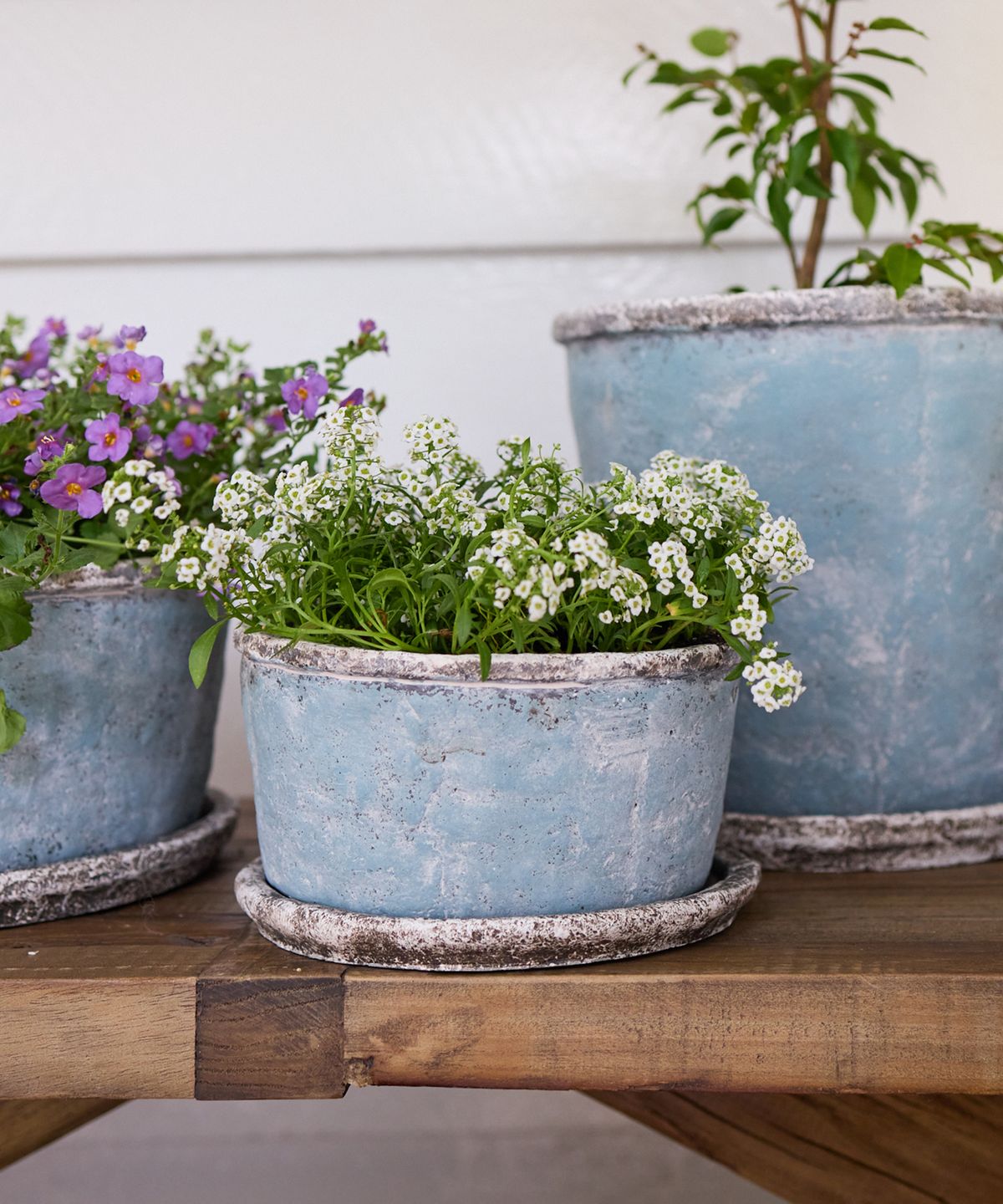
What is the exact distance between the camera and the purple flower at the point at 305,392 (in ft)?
2.65

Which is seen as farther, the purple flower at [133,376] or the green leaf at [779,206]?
the green leaf at [779,206]

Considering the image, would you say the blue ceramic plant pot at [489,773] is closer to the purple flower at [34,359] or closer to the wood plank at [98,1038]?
the wood plank at [98,1038]

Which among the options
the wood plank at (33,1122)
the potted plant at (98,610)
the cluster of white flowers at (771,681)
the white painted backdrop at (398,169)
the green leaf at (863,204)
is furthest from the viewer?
the white painted backdrop at (398,169)

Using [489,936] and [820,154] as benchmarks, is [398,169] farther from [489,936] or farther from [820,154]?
[489,936]

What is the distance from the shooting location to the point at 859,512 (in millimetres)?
878

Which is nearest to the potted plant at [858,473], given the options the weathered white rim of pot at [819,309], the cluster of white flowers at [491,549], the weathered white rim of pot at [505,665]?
the weathered white rim of pot at [819,309]

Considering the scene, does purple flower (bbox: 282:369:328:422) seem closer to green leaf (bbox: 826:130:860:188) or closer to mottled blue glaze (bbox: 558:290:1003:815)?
mottled blue glaze (bbox: 558:290:1003:815)

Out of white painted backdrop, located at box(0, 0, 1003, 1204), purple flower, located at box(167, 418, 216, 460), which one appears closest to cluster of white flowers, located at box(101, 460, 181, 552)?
purple flower, located at box(167, 418, 216, 460)

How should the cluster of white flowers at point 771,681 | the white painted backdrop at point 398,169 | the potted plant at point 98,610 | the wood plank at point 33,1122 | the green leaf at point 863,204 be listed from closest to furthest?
the cluster of white flowers at point 771,681, the potted plant at point 98,610, the wood plank at point 33,1122, the green leaf at point 863,204, the white painted backdrop at point 398,169

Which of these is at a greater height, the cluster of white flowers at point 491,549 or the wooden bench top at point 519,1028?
the cluster of white flowers at point 491,549

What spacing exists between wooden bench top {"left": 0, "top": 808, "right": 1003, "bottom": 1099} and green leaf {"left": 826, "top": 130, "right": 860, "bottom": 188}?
1.87ft

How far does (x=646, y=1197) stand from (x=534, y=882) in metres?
0.96

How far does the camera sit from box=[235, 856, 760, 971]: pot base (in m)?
0.66

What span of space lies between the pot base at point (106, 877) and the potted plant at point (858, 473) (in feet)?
1.32
